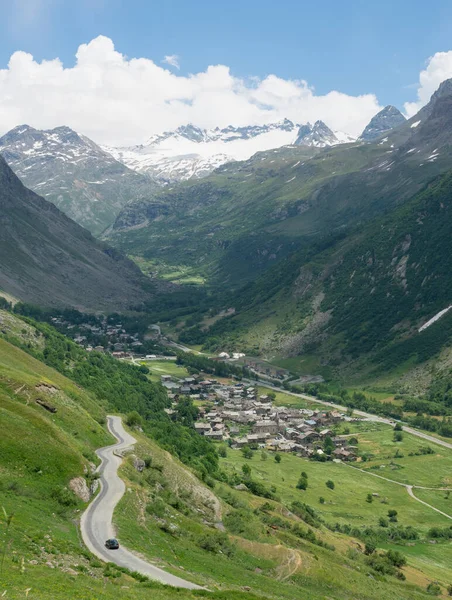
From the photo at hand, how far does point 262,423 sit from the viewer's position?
518 ft

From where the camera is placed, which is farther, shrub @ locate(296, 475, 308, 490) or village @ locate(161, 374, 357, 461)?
village @ locate(161, 374, 357, 461)

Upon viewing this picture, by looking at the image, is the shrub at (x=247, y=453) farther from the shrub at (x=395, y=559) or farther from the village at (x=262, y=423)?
the shrub at (x=395, y=559)

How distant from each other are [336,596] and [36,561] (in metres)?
29.6

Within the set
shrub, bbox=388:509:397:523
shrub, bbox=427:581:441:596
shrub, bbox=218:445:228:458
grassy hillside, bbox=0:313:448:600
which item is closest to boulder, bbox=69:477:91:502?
grassy hillside, bbox=0:313:448:600

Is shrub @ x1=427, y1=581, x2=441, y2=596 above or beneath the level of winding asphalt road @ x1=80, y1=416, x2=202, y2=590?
beneath

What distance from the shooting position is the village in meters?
142

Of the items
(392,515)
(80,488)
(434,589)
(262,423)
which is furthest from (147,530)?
(262,423)

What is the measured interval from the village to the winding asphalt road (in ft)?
262

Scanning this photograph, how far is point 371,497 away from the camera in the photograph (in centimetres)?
10875

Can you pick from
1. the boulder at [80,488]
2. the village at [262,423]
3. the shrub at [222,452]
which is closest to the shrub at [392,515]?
the village at [262,423]

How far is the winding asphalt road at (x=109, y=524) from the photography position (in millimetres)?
41281

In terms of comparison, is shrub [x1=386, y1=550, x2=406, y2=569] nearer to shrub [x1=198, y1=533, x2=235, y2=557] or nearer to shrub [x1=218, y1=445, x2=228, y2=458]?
shrub [x1=198, y1=533, x2=235, y2=557]

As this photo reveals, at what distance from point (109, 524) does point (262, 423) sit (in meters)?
113

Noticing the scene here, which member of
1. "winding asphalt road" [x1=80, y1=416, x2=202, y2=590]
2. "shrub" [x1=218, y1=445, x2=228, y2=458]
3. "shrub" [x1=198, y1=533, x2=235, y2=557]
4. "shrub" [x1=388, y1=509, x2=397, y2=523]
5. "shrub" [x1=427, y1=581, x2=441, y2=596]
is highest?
"winding asphalt road" [x1=80, y1=416, x2=202, y2=590]
